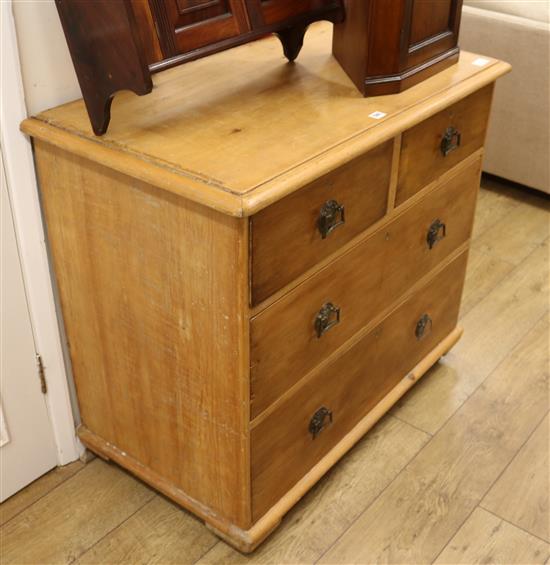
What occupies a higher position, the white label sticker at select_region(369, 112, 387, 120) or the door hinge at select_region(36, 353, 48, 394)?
the white label sticker at select_region(369, 112, 387, 120)

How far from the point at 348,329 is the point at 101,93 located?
0.67 meters

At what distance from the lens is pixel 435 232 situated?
178 centimetres

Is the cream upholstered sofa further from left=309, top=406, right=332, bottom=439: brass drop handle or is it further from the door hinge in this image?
the door hinge

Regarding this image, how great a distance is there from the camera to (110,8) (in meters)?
1.20

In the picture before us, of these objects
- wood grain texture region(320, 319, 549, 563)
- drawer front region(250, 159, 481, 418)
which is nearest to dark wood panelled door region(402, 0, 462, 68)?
drawer front region(250, 159, 481, 418)

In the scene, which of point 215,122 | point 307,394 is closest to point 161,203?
point 215,122

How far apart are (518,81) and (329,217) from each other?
1563 mm

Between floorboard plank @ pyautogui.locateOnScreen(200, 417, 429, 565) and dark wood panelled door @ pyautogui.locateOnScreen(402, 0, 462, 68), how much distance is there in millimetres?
869

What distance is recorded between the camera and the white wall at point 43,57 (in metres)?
1.34

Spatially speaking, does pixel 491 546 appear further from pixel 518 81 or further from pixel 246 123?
pixel 518 81

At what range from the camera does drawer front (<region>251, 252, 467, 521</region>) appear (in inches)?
60.1

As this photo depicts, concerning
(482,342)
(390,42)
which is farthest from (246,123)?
(482,342)

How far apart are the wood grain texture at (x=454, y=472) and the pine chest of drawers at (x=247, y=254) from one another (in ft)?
0.50

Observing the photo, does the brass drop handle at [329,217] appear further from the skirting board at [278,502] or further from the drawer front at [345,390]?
the skirting board at [278,502]
